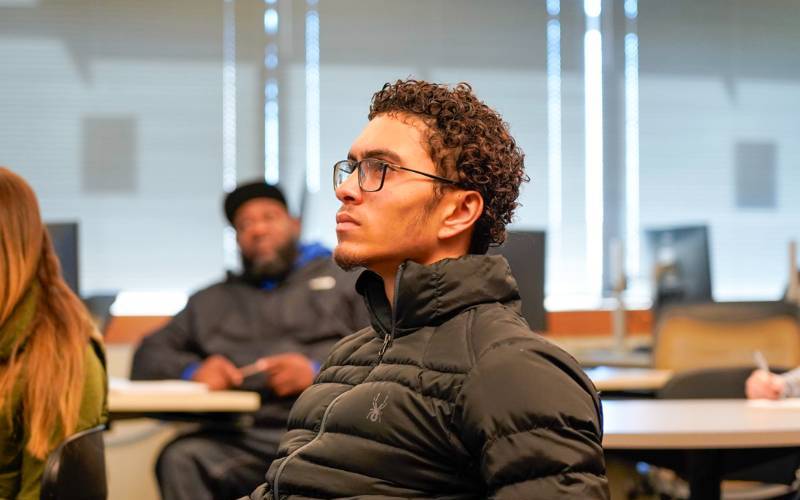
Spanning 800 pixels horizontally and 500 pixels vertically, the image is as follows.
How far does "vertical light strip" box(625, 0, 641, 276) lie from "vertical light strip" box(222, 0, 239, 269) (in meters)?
2.18

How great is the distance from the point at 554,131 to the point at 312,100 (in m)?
1.34

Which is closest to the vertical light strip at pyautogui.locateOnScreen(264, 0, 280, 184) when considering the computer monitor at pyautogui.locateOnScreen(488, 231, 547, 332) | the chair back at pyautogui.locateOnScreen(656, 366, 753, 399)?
the computer monitor at pyautogui.locateOnScreen(488, 231, 547, 332)

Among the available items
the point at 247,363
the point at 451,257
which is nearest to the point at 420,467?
the point at 451,257

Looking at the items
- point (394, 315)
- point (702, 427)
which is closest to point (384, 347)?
point (394, 315)

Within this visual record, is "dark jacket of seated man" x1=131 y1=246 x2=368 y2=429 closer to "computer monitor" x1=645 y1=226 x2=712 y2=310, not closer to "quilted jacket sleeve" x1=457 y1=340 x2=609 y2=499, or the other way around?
"computer monitor" x1=645 y1=226 x2=712 y2=310

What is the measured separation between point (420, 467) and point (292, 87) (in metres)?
4.41

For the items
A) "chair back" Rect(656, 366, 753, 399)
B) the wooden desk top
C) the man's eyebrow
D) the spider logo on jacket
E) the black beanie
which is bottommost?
"chair back" Rect(656, 366, 753, 399)

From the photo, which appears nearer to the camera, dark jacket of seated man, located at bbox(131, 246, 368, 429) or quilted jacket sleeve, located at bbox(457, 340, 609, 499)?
quilted jacket sleeve, located at bbox(457, 340, 609, 499)

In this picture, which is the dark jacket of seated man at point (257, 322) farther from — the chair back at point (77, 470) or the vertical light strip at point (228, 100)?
the chair back at point (77, 470)

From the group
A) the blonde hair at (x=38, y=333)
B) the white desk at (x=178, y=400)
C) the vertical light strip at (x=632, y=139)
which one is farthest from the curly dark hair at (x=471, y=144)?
the vertical light strip at (x=632, y=139)

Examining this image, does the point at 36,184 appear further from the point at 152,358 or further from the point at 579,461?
the point at 579,461

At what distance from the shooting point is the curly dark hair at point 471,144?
4.92ft

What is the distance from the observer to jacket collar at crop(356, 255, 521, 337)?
4.73ft

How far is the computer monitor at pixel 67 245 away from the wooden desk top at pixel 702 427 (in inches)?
73.4
